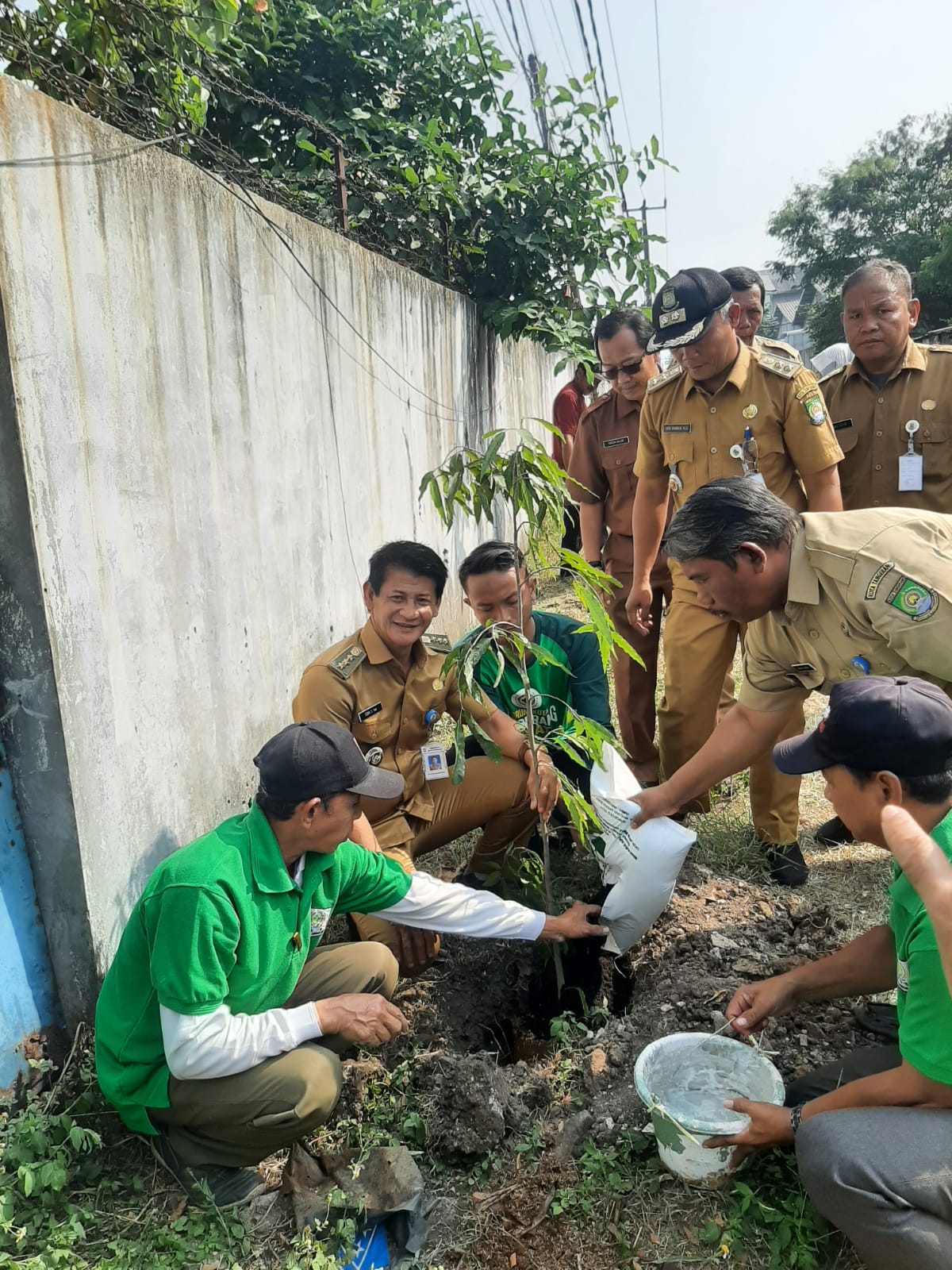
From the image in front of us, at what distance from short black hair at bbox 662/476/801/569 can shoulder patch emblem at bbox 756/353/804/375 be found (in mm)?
1083

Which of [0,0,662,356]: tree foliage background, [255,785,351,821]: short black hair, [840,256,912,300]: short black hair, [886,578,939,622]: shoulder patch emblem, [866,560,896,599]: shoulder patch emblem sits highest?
[0,0,662,356]: tree foliage background

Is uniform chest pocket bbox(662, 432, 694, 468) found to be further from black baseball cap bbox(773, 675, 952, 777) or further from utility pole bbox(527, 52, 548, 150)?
utility pole bbox(527, 52, 548, 150)

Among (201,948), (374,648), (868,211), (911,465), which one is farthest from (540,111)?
(868,211)

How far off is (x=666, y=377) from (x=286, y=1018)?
110 inches

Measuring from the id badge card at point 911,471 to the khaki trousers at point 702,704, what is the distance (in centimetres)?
96

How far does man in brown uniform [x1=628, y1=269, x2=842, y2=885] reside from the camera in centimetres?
324

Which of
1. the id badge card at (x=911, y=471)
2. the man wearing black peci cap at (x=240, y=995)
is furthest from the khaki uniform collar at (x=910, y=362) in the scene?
the man wearing black peci cap at (x=240, y=995)

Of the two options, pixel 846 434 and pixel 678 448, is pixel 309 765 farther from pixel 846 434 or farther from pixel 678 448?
pixel 846 434

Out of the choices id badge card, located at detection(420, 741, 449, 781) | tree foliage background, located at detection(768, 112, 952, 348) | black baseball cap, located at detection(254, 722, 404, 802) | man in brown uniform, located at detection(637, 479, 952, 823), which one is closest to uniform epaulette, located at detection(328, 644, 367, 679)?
id badge card, located at detection(420, 741, 449, 781)

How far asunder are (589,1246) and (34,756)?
173cm

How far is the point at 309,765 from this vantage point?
6.53ft

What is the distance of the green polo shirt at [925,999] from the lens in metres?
1.57

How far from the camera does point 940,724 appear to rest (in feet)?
5.50

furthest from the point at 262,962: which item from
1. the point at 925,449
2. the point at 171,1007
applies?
the point at 925,449
